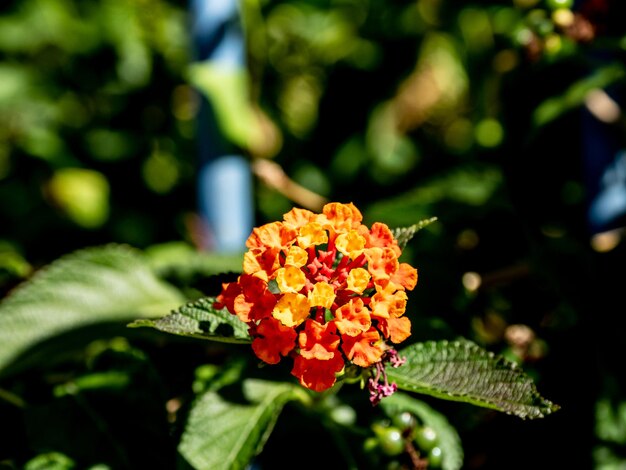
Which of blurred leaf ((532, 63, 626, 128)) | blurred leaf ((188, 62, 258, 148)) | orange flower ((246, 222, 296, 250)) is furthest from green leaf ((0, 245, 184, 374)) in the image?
blurred leaf ((532, 63, 626, 128))

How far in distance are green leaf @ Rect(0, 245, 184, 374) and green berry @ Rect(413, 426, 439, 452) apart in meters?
0.43

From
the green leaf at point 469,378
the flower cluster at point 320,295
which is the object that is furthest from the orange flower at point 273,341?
the green leaf at point 469,378

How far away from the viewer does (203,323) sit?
673 mm

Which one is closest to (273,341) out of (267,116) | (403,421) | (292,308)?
(292,308)

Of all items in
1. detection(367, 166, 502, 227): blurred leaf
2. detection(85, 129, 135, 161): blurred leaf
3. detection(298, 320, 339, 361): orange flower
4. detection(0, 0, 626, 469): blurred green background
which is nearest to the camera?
detection(298, 320, 339, 361): orange flower

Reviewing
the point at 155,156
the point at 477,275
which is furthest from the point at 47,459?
the point at 155,156

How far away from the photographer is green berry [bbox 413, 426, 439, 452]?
82 centimetres

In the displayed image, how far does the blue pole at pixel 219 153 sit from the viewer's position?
1149 millimetres

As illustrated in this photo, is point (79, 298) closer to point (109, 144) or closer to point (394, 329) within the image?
point (394, 329)

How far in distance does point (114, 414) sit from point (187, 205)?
0.86 metres

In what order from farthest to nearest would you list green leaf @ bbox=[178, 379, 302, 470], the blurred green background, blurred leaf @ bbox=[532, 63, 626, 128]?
1. the blurred green background
2. blurred leaf @ bbox=[532, 63, 626, 128]
3. green leaf @ bbox=[178, 379, 302, 470]

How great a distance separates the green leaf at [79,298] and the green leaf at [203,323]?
1.03 feet

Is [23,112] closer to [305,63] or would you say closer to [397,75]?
[305,63]

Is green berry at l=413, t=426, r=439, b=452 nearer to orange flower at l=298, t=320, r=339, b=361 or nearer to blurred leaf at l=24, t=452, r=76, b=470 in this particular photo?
orange flower at l=298, t=320, r=339, b=361
